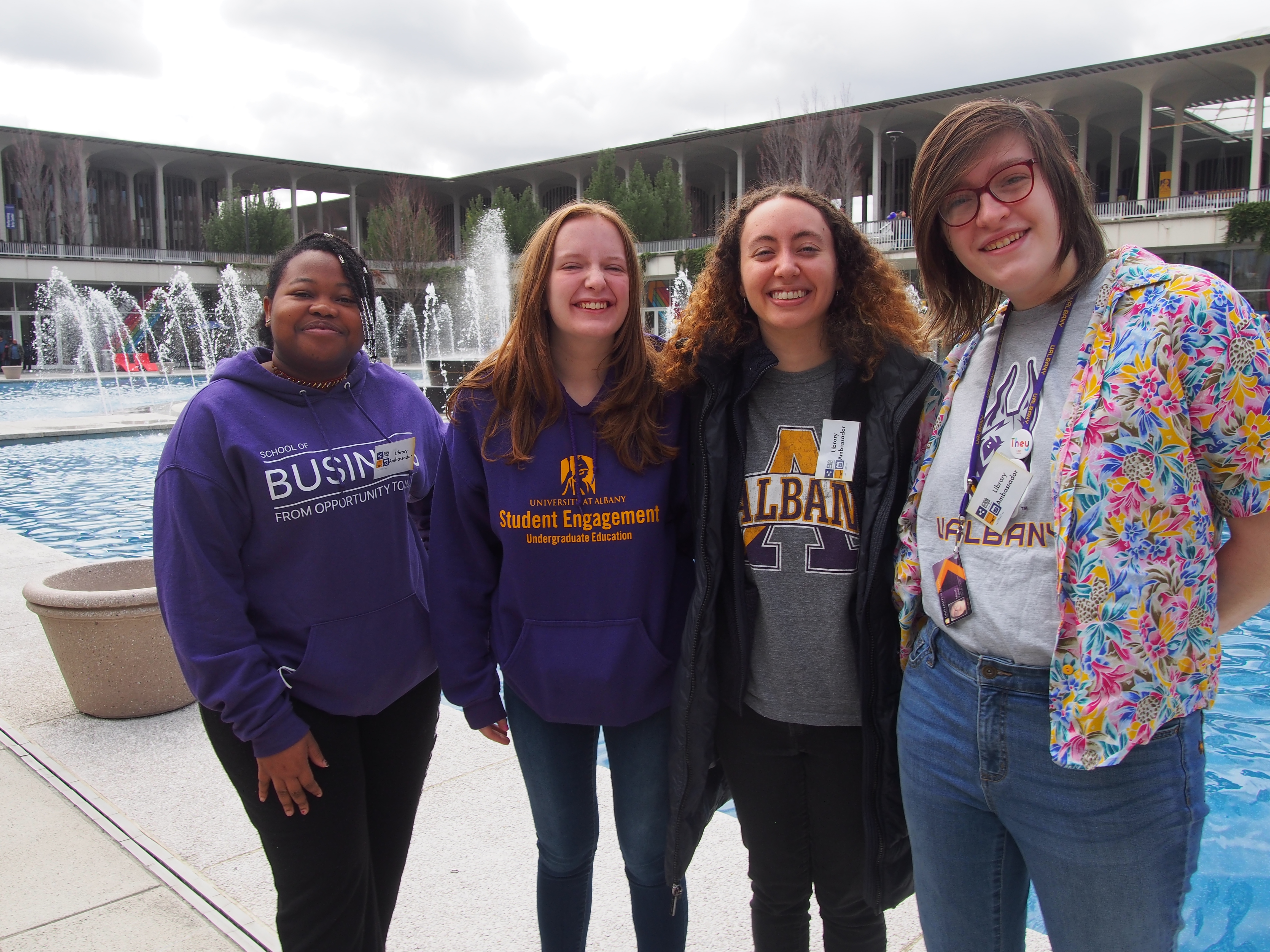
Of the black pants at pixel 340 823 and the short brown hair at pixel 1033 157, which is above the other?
the short brown hair at pixel 1033 157

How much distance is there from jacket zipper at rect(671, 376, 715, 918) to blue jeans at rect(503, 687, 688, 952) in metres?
0.08

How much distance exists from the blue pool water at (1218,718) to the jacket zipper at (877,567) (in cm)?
93

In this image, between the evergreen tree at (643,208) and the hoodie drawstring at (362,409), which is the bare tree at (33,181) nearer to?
the evergreen tree at (643,208)

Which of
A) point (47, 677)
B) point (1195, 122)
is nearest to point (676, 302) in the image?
point (1195, 122)

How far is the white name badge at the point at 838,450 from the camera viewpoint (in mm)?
1952

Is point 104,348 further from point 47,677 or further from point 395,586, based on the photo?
point 395,586

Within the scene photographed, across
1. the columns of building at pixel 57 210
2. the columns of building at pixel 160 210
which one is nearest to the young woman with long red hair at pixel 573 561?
the columns of building at pixel 57 210

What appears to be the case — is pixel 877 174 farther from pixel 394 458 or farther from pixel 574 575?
pixel 574 575

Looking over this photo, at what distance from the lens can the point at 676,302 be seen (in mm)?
36250

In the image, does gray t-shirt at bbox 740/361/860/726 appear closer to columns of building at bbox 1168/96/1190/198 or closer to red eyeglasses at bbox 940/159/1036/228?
red eyeglasses at bbox 940/159/1036/228

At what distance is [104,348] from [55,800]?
40.5 m

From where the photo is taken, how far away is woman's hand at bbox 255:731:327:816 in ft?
6.44

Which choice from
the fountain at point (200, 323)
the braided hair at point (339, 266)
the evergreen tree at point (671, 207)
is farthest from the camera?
the evergreen tree at point (671, 207)

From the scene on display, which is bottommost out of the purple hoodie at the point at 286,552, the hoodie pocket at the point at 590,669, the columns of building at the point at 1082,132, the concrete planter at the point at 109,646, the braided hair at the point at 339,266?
the concrete planter at the point at 109,646
